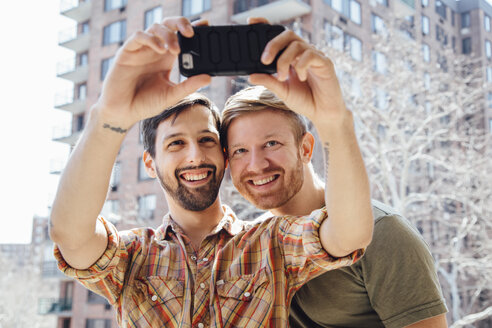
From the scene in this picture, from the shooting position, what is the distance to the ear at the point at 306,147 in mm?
2379

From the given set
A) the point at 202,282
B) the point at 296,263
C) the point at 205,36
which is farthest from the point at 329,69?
the point at 202,282

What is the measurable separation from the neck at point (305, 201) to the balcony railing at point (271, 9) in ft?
50.1

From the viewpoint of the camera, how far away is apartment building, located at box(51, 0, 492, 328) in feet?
57.0

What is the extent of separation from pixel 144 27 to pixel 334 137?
63.6ft

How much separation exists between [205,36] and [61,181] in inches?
24.0

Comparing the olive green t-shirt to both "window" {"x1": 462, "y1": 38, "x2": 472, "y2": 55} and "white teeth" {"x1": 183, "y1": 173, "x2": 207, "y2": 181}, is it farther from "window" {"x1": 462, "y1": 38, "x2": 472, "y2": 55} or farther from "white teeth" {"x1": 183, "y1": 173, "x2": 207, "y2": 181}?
"window" {"x1": 462, "y1": 38, "x2": 472, "y2": 55}

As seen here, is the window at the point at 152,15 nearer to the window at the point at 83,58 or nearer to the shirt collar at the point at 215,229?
the window at the point at 83,58

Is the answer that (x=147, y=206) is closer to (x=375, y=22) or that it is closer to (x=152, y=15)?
(x=152, y=15)

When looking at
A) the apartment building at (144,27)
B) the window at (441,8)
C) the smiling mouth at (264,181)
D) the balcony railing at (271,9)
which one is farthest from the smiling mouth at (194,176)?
the window at (441,8)

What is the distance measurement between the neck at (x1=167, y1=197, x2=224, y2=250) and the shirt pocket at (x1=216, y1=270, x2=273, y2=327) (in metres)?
0.32

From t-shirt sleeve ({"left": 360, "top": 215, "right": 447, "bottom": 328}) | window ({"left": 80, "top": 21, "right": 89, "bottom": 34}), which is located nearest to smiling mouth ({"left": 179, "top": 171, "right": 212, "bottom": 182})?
t-shirt sleeve ({"left": 360, "top": 215, "right": 447, "bottom": 328})

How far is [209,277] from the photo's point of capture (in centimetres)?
199

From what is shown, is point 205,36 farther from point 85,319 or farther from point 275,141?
point 85,319

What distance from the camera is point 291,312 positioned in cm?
218
